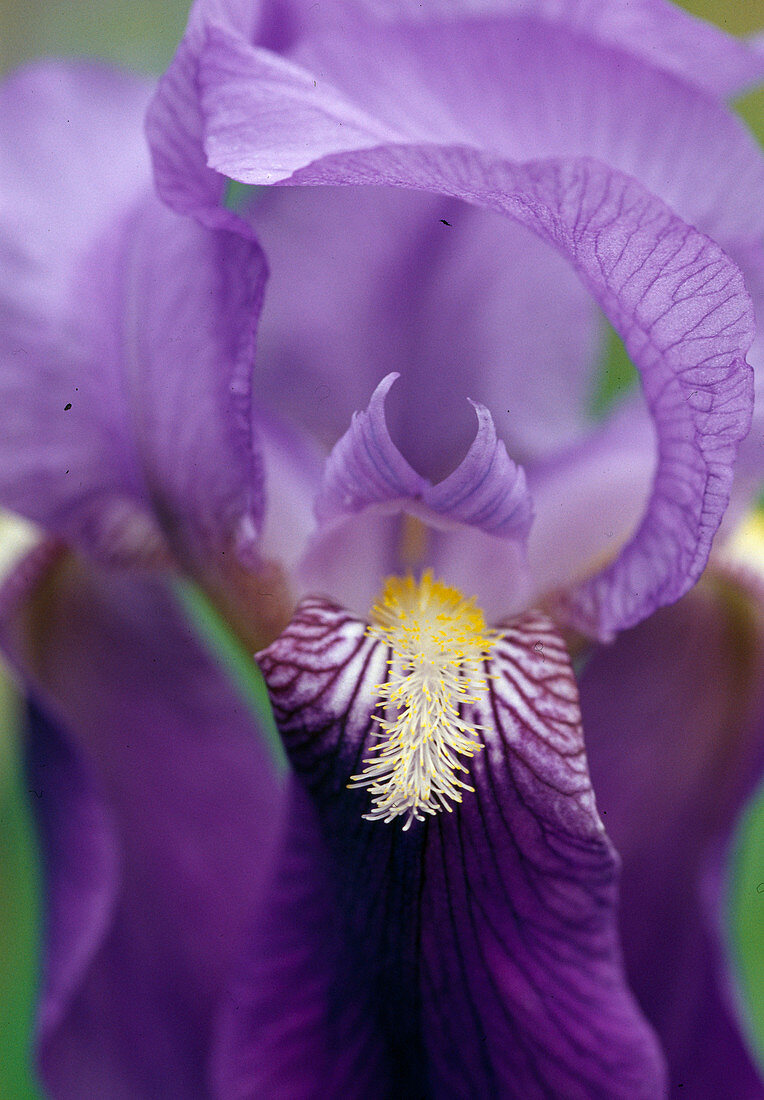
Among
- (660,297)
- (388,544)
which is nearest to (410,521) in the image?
(388,544)

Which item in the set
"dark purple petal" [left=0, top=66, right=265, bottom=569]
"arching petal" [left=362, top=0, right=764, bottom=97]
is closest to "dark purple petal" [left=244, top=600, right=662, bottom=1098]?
"dark purple petal" [left=0, top=66, right=265, bottom=569]

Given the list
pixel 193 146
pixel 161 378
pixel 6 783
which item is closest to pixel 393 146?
pixel 193 146

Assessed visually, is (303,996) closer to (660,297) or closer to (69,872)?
(69,872)

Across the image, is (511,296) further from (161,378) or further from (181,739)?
(181,739)

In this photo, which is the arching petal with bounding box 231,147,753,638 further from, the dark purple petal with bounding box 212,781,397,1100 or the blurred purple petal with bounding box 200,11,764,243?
the dark purple petal with bounding box 212,781,397,1100

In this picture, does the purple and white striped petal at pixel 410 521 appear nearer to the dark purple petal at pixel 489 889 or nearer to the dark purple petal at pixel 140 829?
the dark purple petal at pixel 489 889

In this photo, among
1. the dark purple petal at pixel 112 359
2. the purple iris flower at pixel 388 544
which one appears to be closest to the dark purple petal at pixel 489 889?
the purple iris flower at pixel 388 544

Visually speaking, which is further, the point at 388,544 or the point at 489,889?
the point at 388,544
